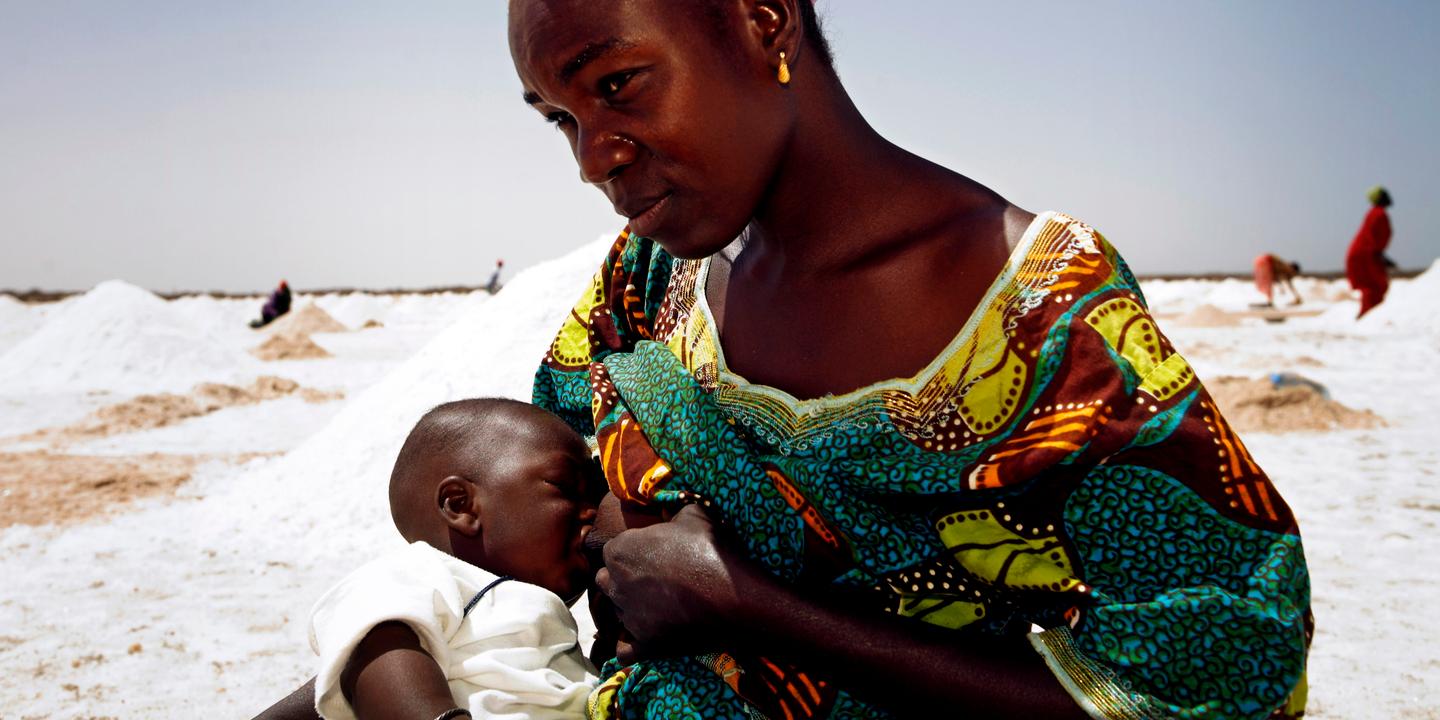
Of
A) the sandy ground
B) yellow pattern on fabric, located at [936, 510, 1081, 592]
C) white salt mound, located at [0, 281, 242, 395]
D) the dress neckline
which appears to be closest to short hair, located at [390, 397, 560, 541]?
the dress neckline

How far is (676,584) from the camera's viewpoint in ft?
3.72

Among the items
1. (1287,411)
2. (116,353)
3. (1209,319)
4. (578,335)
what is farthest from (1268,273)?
(578,335)

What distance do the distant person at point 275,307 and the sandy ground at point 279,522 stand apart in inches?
461

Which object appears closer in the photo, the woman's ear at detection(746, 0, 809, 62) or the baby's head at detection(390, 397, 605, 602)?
the woman's ear at detection(746, 0, 809, 62)

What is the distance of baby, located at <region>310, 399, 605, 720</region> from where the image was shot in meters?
1.20

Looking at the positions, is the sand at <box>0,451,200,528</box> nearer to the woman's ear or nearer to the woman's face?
the woman's face

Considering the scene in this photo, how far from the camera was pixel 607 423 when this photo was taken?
135cm

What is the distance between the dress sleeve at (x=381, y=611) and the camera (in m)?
1.20

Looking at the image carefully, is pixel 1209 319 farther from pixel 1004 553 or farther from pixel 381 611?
pixel 381 611

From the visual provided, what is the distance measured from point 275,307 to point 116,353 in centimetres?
1033

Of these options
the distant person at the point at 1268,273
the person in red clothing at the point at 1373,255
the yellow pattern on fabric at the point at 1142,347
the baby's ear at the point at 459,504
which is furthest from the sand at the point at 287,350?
the distant person at the point at 1268,273

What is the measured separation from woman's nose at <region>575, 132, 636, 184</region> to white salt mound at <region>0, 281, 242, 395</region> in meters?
8.96

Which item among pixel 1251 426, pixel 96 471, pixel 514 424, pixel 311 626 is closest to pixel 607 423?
pixel 514 424

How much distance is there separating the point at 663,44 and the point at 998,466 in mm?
549
